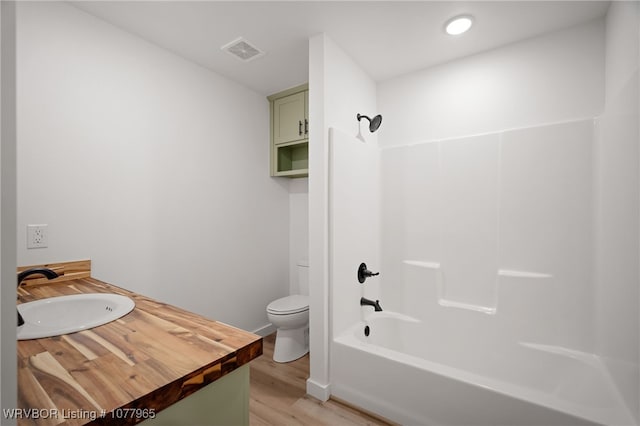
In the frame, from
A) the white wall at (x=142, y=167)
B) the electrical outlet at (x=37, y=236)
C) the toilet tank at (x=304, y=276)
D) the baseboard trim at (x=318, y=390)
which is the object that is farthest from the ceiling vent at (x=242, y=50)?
the baseboard trim at (x=318, y=390)

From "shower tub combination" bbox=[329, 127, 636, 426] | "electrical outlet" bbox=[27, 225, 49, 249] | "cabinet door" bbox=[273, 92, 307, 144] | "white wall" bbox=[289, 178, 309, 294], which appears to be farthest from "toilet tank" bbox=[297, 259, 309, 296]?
"electrical outlet" bbox=[27, 225, 49, 249]

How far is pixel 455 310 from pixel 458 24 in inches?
78.1

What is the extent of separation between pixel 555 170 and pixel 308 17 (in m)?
1.88

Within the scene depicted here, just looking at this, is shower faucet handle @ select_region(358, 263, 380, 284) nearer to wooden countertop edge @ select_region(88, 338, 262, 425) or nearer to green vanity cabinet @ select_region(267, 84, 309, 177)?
green vanity cabinet @ select_region(267, 84, 309, 177)

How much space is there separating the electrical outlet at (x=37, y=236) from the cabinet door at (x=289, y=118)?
1.97 meters

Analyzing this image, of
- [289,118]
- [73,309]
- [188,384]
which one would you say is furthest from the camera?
[289,118]

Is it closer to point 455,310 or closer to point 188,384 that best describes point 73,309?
point 188,384

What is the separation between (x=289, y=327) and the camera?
7.78ft

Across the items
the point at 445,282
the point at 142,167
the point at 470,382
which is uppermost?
the point at 142,167

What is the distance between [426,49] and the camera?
207cm

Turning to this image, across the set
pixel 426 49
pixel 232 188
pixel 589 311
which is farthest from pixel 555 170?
pixel 232 188

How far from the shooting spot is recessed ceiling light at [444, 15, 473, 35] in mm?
1745

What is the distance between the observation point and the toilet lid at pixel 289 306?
2354 mm

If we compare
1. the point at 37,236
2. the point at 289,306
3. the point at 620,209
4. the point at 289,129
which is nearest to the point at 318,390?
the point at 289,306
